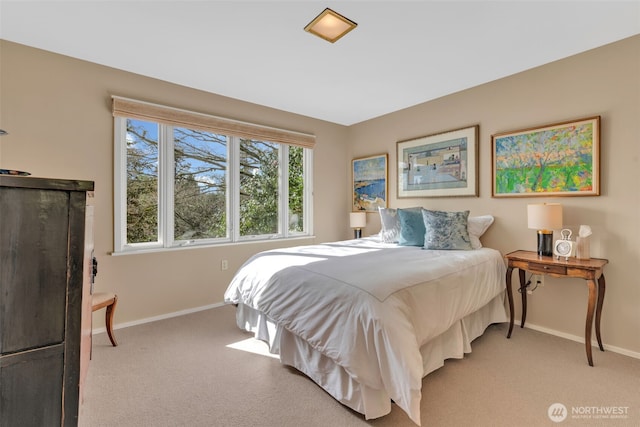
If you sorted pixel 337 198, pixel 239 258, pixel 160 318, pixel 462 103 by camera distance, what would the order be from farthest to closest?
pixel 337 198, pixel 239 258, pixel 462 103, pixel 160 318

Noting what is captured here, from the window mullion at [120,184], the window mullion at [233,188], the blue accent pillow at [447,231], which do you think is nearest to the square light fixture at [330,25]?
the window mullion at [233,188]

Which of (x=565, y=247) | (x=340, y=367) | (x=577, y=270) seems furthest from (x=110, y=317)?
(x=565, y=247)

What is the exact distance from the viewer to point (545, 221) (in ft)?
8.07

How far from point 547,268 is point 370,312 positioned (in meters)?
1.69

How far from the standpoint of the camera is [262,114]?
3768mm

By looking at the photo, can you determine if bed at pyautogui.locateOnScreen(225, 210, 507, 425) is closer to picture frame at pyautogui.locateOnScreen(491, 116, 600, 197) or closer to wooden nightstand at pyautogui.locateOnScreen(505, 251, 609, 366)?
wooden nightstand at pyautogui.locateOnScreen(505, 251, 609, 366)

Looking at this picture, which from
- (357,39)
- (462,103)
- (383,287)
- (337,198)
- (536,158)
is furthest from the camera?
(337,198)

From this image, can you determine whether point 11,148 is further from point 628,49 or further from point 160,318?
point 628,49

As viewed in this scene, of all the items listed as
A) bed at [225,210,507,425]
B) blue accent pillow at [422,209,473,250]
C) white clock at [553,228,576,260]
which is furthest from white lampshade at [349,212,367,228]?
white clock at [553,228,576,260]

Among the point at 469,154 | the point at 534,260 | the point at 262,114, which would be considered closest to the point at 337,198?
the point at 262,114

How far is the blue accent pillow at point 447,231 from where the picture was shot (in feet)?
9.36

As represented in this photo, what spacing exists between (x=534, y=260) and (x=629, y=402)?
98cm

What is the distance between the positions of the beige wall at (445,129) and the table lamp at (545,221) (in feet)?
0.75

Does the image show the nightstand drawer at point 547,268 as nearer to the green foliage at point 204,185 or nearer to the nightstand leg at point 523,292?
the nightstand leg at point 523,292
